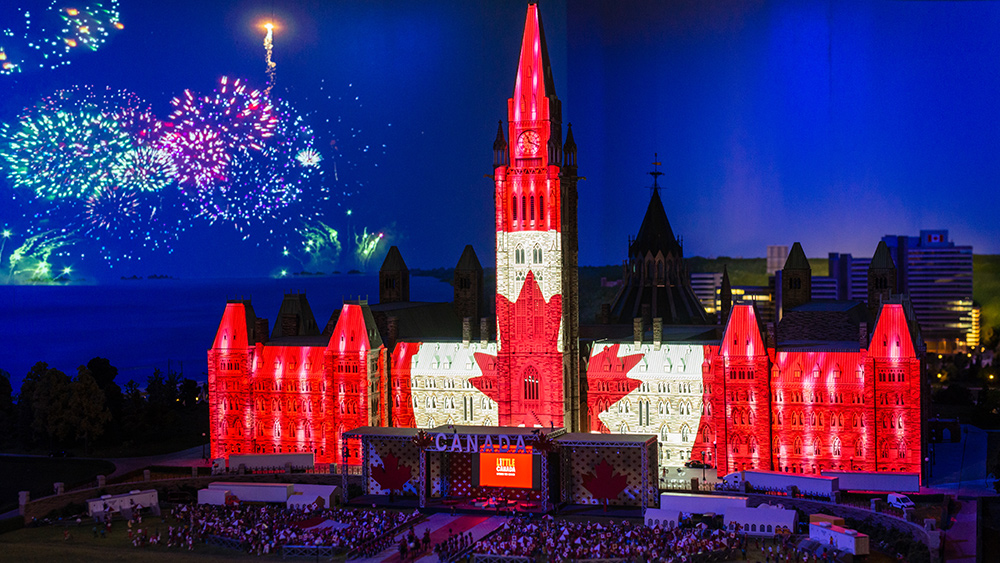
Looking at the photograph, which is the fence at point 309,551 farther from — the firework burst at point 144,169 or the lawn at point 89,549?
the firework burst at point 144,169

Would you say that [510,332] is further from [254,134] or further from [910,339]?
[254,134]

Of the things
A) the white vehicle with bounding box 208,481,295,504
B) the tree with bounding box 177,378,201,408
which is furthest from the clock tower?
the tree with bounding box 177,378,201,408

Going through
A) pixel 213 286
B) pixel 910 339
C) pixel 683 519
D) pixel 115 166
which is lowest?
pixel 683 519

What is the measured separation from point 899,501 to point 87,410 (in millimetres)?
66503

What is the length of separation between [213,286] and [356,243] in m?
15.6

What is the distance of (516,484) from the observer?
7706 cm

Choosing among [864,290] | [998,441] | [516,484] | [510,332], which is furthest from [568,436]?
[864,290]

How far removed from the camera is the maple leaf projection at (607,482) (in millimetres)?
76312

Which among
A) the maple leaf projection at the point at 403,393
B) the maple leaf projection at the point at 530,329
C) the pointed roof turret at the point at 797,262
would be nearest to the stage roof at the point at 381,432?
the maple leaf projection at the point at 403,393

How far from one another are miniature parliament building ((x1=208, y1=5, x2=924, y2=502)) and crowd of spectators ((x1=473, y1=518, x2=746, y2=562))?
1074 centimetres

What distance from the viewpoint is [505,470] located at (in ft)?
254

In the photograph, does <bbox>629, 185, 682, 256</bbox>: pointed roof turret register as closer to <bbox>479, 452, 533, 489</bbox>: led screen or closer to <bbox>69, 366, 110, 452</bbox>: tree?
<bbox>479, 452, 533, 489</bbox>: led screen

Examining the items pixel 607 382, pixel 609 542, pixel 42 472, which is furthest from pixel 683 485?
pixel 42 472

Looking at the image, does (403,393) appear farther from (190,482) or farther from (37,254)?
(37,254)
